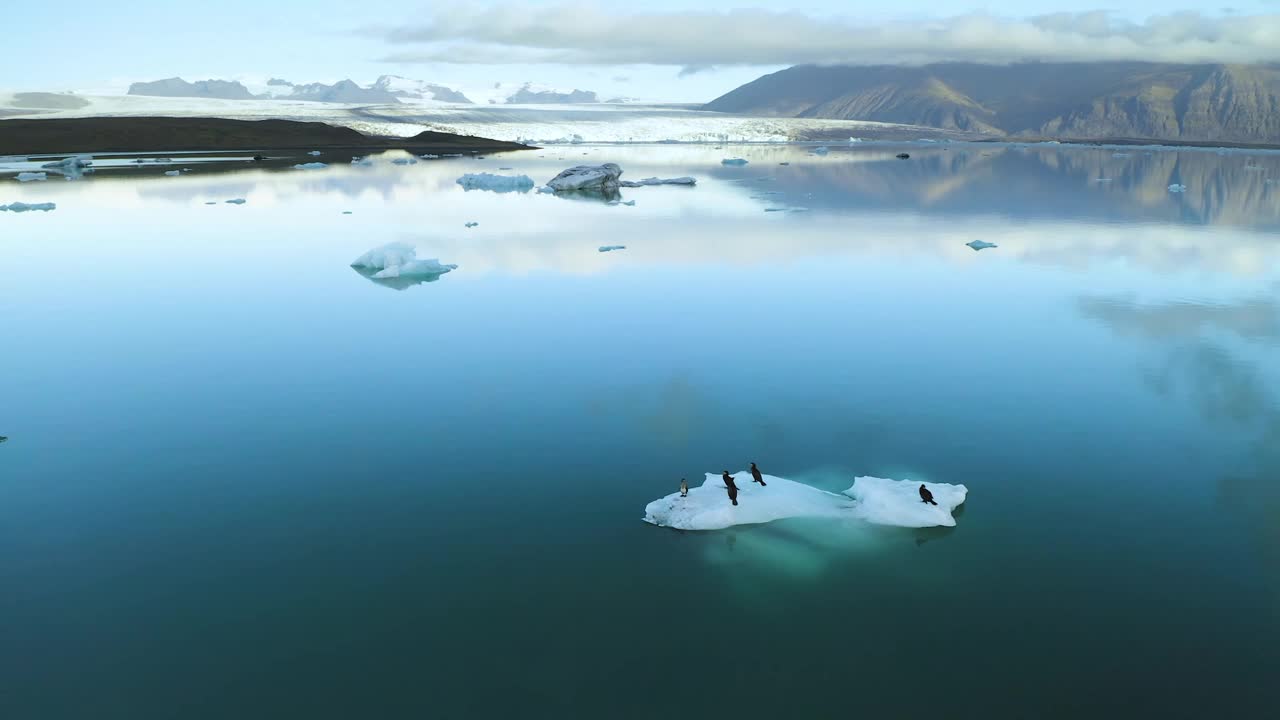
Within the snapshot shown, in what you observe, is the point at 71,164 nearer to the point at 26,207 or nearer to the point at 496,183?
the point at 26,207

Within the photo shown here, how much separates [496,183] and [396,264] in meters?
38.0

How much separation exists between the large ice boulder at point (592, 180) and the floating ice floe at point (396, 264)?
3608 centimetres

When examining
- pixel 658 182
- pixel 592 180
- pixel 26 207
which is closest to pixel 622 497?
pixel 26 207

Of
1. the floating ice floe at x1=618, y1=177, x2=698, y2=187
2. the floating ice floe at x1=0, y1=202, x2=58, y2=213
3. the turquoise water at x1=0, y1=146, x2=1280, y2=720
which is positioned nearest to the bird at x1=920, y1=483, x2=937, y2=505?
the turquoise water at x1=0, y1=146, x2=1280, y2=720

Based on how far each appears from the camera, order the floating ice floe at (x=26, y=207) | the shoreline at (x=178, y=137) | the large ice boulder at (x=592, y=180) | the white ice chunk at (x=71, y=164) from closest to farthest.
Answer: the floating ice floe at (x=26, y=207) < the large ice boulder at (x=592, y=180) < the white ice chunk at (x=71, y=164) < the shoreline at (x=178, y=137)

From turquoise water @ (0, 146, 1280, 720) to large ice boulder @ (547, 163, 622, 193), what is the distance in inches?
1494

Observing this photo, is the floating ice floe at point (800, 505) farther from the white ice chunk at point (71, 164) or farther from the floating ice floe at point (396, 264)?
the white ice chunk at point (71, 164)

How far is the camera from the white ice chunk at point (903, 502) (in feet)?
33.2

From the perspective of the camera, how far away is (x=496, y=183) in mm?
63281

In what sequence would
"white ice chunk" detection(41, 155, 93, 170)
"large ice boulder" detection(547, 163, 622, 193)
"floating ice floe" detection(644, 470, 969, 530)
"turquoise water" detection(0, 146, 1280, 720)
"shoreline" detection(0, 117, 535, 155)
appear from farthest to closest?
"shoreline" detection(0, 117, 535, 155), "white ice chunk" detection(41, 155, 93, 170), "large ice boulder" detection(547, 163, 622, 193), "floating ice floe" detection(644, 470, 969, 530), "turquoise water" detection(0, 146, 1280, 720)

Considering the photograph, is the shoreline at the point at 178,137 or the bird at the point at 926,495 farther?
the shoreline at the point at 178,137

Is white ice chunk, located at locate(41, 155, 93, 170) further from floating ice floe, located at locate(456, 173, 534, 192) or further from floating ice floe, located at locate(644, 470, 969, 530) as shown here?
floating ice floe, located at locate(644, 470, 969, 530)

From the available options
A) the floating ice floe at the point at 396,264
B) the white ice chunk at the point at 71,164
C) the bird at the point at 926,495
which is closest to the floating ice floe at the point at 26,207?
the floating ice floe at the point at 396,264

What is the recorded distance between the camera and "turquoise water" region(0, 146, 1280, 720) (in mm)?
7480
